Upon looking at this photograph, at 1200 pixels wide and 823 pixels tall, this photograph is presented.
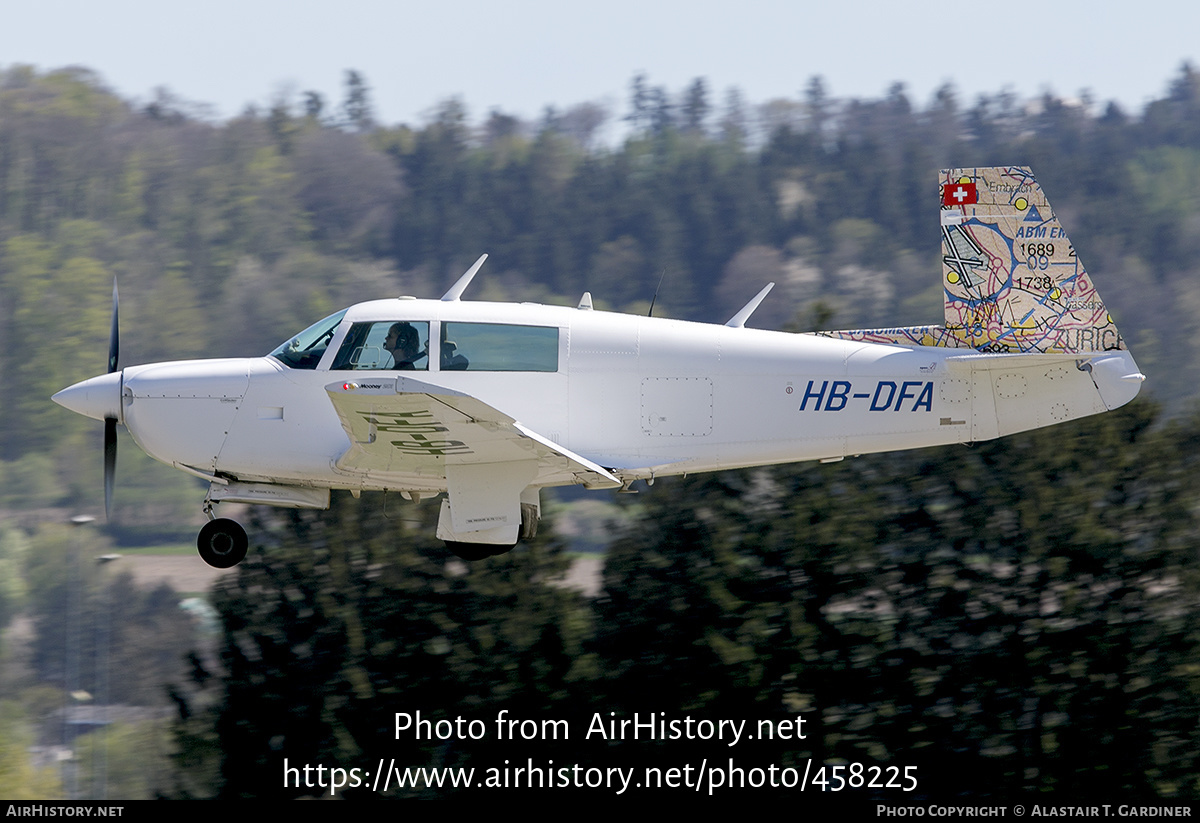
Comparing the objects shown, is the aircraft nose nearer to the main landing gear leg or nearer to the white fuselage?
the white fuselage

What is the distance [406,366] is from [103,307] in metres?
63.6

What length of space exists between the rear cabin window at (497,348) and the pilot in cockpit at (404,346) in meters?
0.22

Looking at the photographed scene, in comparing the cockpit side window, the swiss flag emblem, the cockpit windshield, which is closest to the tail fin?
the swiss flag emblem

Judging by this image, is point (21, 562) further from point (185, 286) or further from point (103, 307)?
point (185, 286)

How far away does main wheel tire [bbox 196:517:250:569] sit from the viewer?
1211cm

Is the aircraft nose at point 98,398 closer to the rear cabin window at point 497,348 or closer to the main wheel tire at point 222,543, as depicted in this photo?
the main wheel tire at point 222,543

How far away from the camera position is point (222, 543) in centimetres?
1215

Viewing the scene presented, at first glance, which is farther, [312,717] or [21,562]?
[21,562]

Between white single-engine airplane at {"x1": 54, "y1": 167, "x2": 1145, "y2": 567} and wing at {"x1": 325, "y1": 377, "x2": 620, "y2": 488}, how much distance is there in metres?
0.05

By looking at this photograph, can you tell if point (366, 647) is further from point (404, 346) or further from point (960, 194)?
point (960, 194)

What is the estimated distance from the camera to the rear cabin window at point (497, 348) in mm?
11320

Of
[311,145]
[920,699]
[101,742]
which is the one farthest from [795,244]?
[920,699]

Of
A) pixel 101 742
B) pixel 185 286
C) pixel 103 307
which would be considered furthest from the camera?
pixel 185 286

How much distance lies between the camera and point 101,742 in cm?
3831
